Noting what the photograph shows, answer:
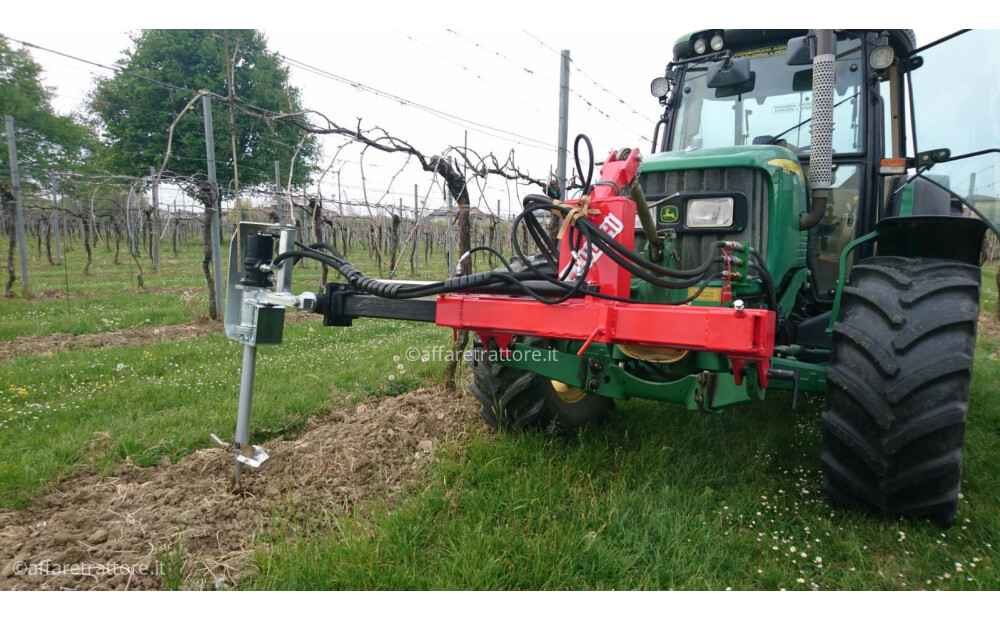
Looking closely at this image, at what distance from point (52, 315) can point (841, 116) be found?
1053cm

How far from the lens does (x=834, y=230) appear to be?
3.61m

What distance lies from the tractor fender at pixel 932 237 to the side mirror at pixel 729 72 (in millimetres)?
1424

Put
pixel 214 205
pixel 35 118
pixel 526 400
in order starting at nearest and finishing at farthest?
1. pixel 526 400
2. pixel 214 205
3. pixel 35 118

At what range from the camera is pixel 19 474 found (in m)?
2.91

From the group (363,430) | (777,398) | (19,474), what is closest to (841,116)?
(777,398)

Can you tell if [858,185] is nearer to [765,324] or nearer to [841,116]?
[841,116]

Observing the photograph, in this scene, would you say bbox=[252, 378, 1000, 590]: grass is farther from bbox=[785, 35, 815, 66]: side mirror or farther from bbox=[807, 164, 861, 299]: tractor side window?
bbox=[785, 35, 815, 66]: side mirror

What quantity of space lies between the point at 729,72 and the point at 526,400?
8.42 feet

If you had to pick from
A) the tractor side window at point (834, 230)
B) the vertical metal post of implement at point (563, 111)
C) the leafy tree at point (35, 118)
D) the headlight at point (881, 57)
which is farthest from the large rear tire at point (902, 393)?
the leafy tree at point (35, 118)

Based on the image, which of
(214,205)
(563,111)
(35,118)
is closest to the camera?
(563,111)

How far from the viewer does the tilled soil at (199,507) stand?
2.21m

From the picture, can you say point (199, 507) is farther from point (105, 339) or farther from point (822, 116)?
point (105, 339)

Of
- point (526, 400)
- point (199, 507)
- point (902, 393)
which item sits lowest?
point (199, 507)

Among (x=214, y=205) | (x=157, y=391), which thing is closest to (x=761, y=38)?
(x=157, y=391)
